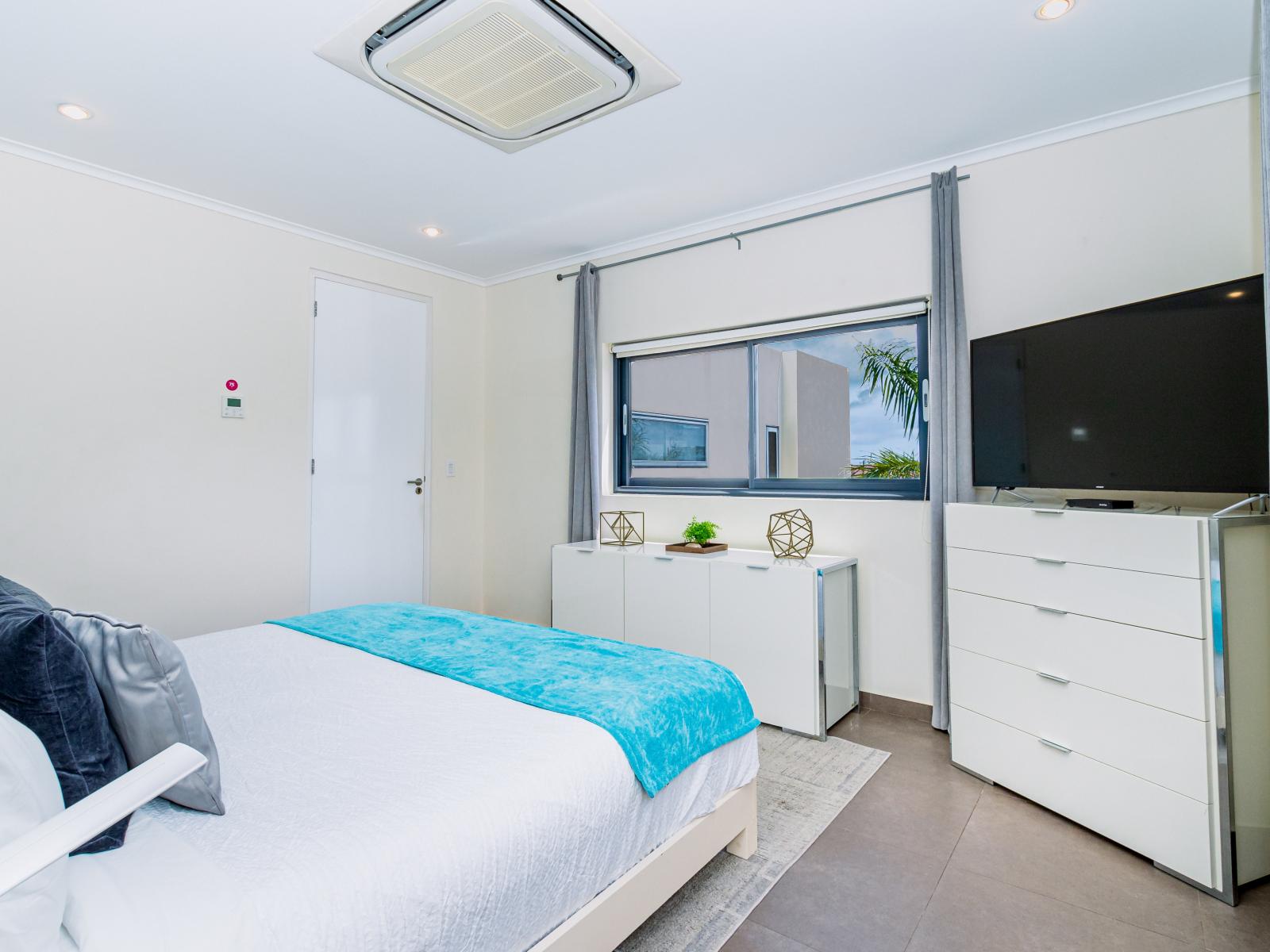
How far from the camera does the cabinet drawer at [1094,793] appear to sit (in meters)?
1.80

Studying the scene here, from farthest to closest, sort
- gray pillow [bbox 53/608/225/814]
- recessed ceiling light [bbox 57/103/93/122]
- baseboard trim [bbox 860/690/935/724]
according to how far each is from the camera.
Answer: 1. baseboard trim [bbox 860/690/935/724]
2. recessed ceiling light [bbox 57/103/93/122]
3. gray pillow [bbox 53/608/225/814]

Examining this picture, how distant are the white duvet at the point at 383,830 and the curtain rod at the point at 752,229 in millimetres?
2573

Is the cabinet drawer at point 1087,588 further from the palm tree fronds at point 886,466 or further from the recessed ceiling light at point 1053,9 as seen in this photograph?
the recessed ceiling light at point 1053,9

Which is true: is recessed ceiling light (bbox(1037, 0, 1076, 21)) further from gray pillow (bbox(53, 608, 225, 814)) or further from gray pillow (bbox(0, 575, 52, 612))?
gray pillow (bbox(0, 575, 52, 612))

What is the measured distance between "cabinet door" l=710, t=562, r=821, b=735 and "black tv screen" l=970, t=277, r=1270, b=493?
916mm

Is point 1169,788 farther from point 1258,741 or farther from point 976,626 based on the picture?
point 976,626

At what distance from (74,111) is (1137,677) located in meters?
4.19

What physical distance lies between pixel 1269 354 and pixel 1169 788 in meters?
1.19

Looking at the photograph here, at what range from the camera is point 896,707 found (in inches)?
120

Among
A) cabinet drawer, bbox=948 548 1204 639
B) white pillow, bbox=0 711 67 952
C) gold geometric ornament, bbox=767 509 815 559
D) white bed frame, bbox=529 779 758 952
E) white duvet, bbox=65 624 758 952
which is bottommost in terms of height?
white bed frame, bbox=529 779 758 952

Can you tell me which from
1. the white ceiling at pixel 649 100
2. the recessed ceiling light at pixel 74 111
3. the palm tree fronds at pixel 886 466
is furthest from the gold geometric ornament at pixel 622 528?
the recessed ceiling light at pixel 74 111

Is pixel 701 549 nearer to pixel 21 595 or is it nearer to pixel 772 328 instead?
pixel 772 328

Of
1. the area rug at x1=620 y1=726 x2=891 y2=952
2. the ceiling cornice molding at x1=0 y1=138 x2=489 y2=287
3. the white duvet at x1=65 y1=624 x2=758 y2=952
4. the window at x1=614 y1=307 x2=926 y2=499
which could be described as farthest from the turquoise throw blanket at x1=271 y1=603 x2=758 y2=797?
the ceiling cornice molding at x1=0 y1=138 x2=489 y2=287

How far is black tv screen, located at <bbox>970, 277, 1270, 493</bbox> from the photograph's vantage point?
189 cm
